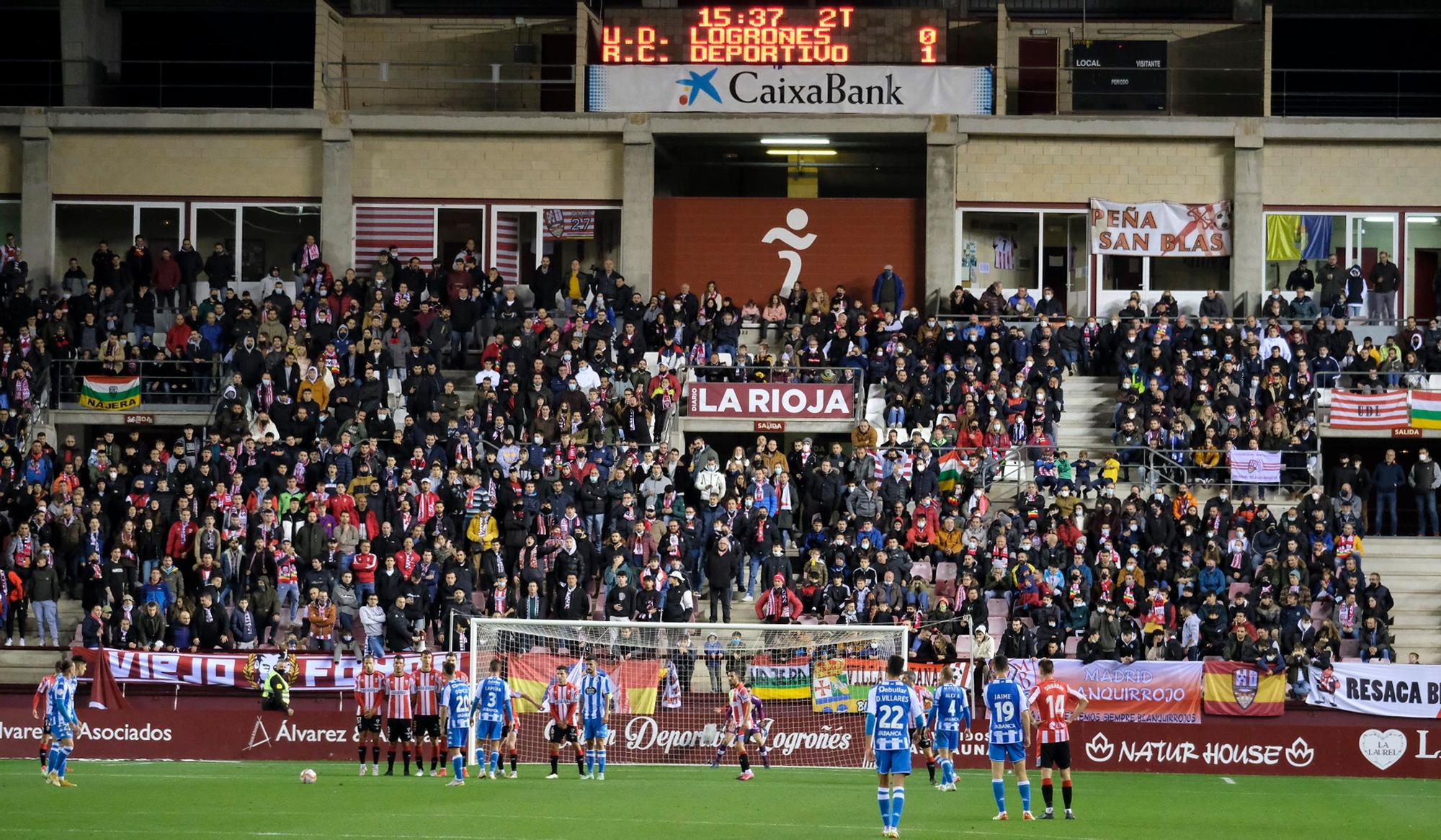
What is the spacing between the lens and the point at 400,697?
2309 cm

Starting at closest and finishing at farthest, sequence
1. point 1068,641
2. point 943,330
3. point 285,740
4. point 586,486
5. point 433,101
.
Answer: point 285,740 < point 1068,641 < point 586,486 < point 943,330 < point 433,101

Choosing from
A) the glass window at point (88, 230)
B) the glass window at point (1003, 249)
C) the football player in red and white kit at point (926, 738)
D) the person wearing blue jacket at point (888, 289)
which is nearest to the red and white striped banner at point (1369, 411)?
the glass window at point (1003, 249)

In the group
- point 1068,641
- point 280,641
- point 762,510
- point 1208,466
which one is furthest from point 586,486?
point 1208,466

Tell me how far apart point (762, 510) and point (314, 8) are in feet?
68.6

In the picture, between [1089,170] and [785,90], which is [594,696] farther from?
Answer: [1089,170]

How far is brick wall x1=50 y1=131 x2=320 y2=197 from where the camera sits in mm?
39500

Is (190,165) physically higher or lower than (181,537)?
higher

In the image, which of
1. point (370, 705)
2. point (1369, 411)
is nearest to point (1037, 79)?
point (1369, 411)

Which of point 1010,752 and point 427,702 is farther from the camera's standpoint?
point 427,702

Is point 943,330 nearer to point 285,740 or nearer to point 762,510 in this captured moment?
point 762,510

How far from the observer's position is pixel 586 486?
97.9 feet

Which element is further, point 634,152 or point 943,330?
point 634,152

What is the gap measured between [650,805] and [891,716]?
12.8 feet

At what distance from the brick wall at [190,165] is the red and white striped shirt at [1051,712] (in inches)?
1010
